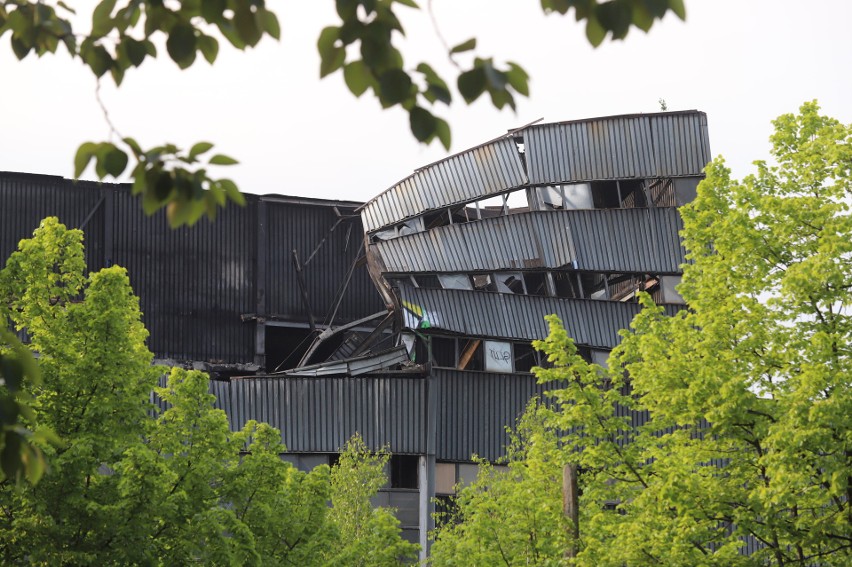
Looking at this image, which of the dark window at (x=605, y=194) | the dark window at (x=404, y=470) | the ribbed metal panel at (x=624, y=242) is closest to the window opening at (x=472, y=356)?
the dark window at (x=404, y=470)

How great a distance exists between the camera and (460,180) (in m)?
55.5

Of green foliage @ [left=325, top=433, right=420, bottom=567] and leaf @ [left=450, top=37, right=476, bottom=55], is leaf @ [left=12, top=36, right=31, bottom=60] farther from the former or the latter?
green foliage @ [left=325, top=433, right=420, bottom=567]

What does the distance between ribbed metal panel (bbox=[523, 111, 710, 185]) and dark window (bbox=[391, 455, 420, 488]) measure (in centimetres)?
1096

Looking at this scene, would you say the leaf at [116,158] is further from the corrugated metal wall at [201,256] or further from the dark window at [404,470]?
the corrugated metal wall at [201,256]

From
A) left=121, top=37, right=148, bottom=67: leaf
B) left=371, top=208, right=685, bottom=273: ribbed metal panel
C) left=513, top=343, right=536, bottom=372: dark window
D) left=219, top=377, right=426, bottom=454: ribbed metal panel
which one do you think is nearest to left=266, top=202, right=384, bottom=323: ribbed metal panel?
left=371, top=208, right=685, bottom=273: ribbed metal panel

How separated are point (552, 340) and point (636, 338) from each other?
1484 millimetres

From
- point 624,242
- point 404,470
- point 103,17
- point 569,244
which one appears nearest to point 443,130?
point 103,17

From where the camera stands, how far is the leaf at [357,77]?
6.84 m

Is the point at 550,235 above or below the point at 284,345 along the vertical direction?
above

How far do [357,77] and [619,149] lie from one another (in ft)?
160

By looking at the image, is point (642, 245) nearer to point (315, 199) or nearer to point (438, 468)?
point (438, 468)

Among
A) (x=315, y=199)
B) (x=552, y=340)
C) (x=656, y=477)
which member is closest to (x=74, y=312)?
(x=552, y=340)

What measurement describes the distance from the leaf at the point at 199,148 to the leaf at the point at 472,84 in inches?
46.7

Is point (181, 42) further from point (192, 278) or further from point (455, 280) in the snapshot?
point (192, 278)
